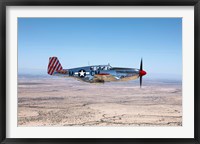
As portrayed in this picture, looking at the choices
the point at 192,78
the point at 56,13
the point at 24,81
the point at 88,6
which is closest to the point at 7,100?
the point at 24,81

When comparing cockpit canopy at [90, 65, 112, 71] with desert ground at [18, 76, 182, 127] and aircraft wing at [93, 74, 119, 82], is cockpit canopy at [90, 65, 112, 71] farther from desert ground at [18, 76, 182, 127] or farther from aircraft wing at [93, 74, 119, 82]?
desert ground at [18, 76, 182, 127]

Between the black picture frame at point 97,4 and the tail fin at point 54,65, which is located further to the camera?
the tail fin at point 54,65

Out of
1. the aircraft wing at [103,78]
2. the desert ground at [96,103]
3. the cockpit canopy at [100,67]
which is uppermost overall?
the cockpit canopy at [100,67]

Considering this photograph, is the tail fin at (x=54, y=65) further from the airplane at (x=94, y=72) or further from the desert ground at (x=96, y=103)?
the desert ground at (x=96, y=103)

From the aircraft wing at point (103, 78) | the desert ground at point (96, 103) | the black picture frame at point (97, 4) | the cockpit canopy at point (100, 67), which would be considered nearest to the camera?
the black picture frame at point (97, 4)

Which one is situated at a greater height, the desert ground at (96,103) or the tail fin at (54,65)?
the tail fin at (54,65)

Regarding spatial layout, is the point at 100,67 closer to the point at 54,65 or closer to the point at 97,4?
the point at 54,65

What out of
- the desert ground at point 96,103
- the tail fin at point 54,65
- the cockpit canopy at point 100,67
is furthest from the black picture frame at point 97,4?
the cockpit canopy at point 100,67
